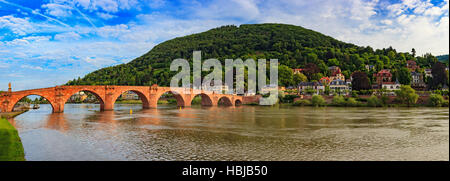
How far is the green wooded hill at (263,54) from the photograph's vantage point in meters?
129

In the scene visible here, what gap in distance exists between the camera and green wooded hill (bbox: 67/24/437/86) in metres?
129

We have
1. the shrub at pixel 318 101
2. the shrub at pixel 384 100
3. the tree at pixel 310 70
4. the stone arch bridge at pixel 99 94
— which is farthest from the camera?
the tree at pixel 310 70

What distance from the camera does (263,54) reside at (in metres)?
152

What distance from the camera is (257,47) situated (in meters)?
169

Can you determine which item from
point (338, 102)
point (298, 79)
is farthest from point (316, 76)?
point (338, 102)

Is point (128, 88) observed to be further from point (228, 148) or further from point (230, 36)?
point (230, 36)

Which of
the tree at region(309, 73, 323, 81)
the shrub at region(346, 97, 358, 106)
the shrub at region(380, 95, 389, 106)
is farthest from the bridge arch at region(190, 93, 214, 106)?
the tree at region(309, 73, 323, 81)

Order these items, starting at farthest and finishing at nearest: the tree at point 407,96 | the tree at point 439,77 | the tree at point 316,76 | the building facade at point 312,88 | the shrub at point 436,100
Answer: the tree at point 316,76
the building facade at point 312,88
the tree at point 439,77
the tree at point 407,96
the shrub at point 436,100

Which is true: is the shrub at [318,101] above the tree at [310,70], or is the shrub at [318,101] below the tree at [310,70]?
below

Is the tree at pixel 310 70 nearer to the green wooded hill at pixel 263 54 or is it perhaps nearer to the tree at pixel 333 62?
the green wooded hill at pixel 263 54

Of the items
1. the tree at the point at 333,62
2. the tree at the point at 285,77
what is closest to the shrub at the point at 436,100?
the tree at the point at 285,77

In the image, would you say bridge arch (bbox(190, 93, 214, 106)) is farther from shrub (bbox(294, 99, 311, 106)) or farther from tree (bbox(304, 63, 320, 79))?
tree (bbox(304, 63, 320, 79))
